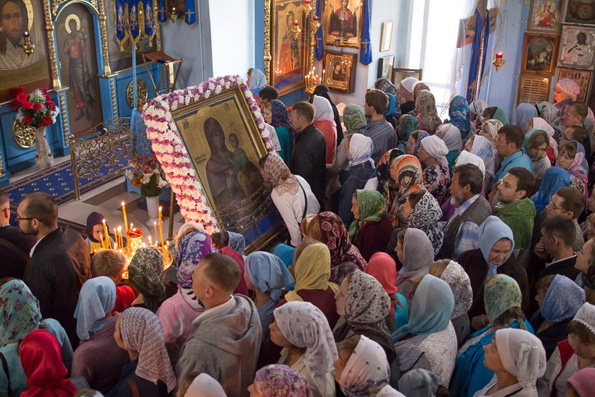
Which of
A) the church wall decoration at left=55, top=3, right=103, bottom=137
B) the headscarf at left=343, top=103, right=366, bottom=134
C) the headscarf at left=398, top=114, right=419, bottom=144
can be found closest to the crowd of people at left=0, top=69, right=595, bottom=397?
the headscarf at left=343, top=103, right=366, bottom=134

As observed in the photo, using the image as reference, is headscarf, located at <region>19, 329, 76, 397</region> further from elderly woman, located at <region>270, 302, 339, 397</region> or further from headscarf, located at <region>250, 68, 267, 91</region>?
headscarf, located at <region>250, 68, 267, 91</region>

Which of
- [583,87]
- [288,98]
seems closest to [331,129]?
[288,98]

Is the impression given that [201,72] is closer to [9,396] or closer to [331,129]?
[331,129]

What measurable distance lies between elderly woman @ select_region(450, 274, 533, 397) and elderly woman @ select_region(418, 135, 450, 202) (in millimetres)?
1877

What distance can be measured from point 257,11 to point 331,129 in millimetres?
5096

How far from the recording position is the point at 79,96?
10188 mm

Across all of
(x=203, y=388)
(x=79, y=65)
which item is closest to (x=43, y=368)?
(x=203, y=388)

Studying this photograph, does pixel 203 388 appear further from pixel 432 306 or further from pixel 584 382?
pixel 584 382

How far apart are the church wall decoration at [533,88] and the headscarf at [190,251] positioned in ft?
32.6

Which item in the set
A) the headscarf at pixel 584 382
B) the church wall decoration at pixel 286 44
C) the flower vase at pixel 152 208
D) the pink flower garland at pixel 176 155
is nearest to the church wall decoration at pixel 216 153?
the pink flower garland at pixel 176 155

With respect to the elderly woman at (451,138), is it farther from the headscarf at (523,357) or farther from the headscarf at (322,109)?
the headscarf at (523,357)

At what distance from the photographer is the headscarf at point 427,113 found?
6.92 meters

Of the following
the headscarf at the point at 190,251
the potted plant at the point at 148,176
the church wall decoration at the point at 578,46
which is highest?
the church wall decoration at the point at 578,46

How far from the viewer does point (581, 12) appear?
11000 mm
